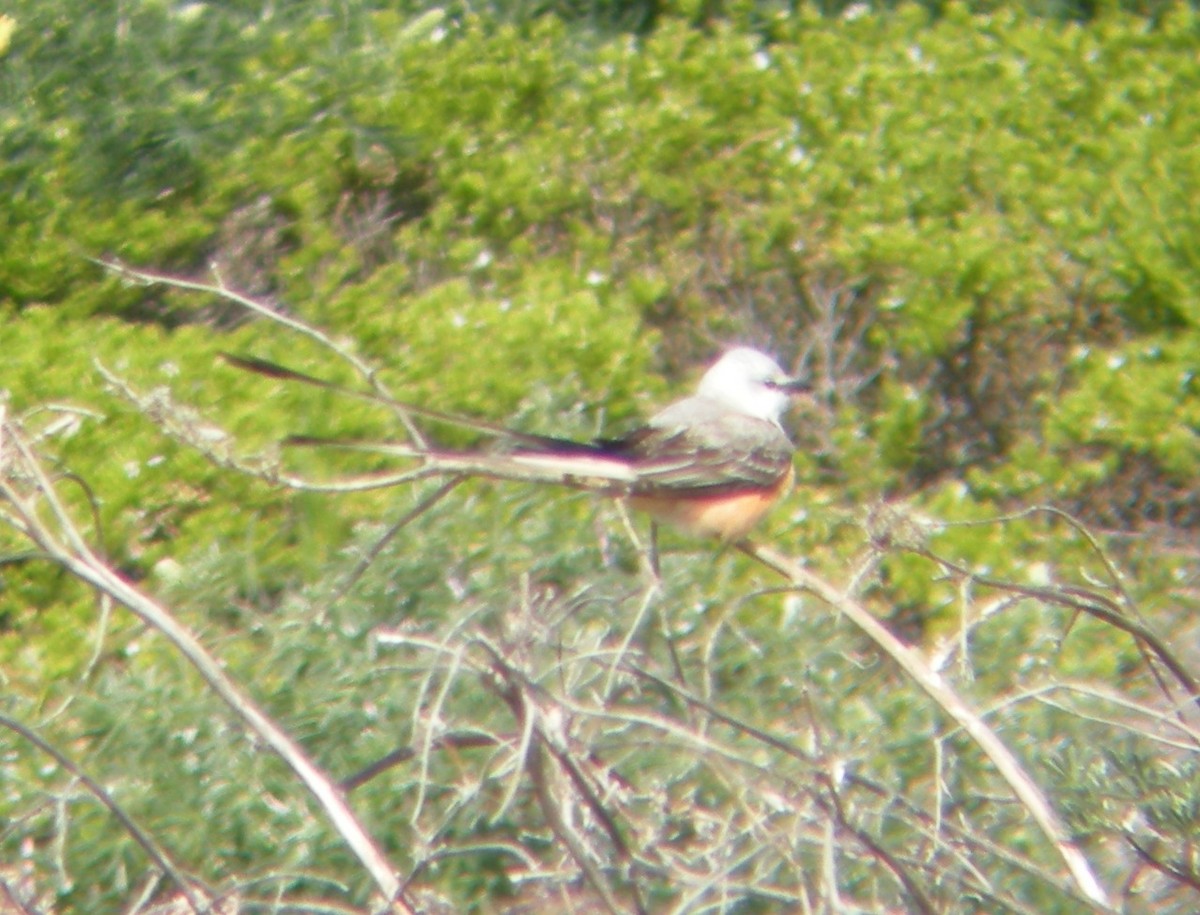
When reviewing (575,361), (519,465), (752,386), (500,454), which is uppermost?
(519,465)

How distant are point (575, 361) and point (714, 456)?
4.01 ft

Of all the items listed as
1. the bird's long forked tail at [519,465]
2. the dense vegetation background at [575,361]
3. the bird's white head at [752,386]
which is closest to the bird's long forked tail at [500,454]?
the bird's long forked tail at [519,465]

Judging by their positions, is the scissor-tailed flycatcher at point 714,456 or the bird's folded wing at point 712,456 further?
the bird's folded wing at point 712,456

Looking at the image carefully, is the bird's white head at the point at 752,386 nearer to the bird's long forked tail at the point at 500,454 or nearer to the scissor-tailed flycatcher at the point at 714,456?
the scissor-tailed flycatcher at the point at 714,456

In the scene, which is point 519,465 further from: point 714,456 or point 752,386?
point 752,386

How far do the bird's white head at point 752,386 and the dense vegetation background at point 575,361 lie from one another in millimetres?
389

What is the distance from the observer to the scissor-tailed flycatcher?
3803 millimetres

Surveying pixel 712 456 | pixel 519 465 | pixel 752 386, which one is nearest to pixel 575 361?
pixel 752 386

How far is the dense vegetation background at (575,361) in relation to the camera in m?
3.45

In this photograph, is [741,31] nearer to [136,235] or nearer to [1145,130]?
[1145,130]

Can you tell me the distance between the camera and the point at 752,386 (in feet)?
15.7

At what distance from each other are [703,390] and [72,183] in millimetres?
2752

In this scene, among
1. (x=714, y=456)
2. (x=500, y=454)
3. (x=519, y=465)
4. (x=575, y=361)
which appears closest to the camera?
(x=519, y=465)

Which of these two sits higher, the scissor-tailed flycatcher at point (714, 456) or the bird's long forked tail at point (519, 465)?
the bird's long forked tail at point (519, 465)
